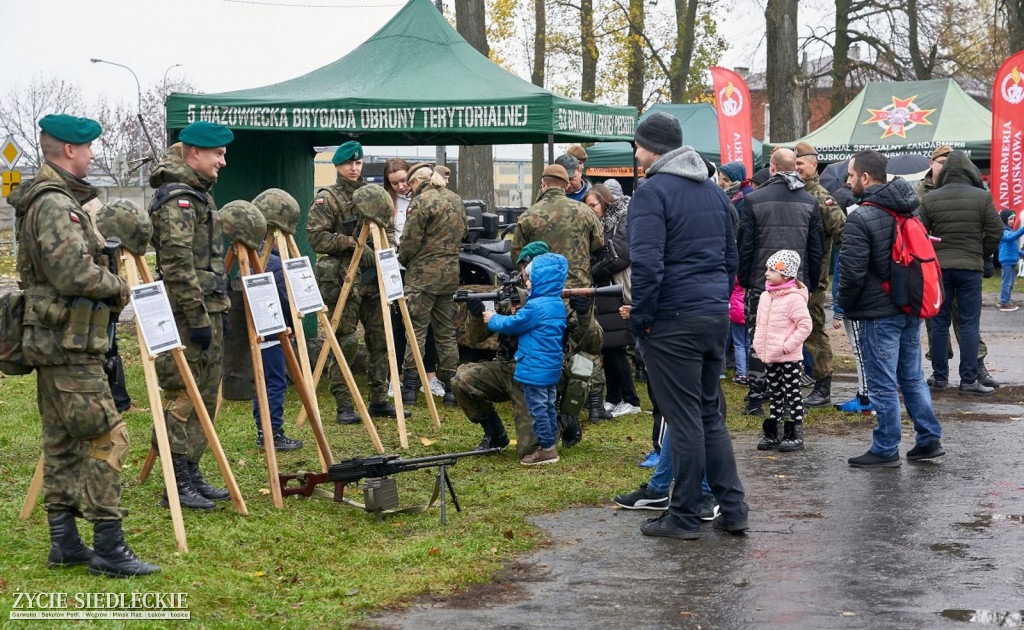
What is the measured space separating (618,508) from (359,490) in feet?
5.37

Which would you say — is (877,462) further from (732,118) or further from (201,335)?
(732,118)

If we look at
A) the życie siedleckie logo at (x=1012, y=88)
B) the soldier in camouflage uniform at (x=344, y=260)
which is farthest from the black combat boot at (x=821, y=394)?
the życie siedleckie logo at (x=1012, y=88)

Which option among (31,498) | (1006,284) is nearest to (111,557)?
(31,498)

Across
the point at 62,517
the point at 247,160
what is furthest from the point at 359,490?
the point at 247,160

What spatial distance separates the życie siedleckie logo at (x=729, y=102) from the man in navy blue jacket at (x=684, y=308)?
41.1 feet

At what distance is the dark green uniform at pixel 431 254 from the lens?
1001cm

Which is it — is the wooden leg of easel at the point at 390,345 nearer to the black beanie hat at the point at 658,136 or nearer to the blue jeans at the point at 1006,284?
the black beanie hat at the point at 658,136

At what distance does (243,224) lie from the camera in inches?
274

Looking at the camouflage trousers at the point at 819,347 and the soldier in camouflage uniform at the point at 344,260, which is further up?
the soldier in camouflage uniform at the point at 344,260

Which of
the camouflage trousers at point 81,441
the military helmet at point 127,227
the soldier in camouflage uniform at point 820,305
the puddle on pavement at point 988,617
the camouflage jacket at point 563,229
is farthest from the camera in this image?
the soldier in camouflage uniform at point 820,305

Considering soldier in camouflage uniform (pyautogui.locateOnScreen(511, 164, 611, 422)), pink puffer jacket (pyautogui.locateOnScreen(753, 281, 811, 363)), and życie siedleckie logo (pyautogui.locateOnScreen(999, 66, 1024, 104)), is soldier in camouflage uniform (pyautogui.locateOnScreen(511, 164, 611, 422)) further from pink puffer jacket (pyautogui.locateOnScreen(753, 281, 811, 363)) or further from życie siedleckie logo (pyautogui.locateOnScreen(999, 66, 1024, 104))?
życie siedleckie logo (pyautogui.locateOnScreen(999, 66, 1024, 104))

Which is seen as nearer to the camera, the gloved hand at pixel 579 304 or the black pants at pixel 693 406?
the black pants at pixel 693 406

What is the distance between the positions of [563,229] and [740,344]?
2.98 metres

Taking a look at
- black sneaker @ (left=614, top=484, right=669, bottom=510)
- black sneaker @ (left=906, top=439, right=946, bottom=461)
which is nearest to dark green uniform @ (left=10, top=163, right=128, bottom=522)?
black sneaker @ (left=614, top=484, right=669, bottom=510)
